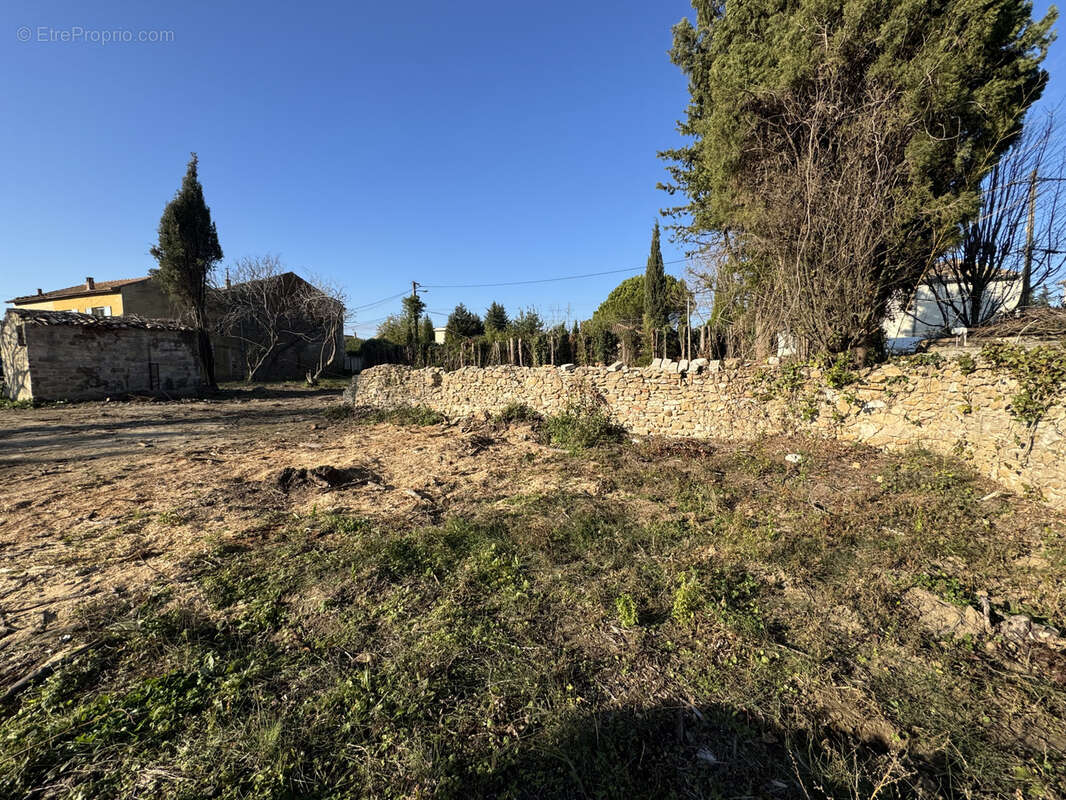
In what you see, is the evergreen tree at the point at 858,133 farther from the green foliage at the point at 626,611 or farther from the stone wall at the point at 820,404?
the green foliage at the point at 626,611

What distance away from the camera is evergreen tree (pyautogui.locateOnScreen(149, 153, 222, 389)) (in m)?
19.8

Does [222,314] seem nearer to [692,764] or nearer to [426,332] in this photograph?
[426,332]

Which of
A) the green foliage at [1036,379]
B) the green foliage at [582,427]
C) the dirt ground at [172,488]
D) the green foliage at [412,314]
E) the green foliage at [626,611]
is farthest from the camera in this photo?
the green foliage at [412,314]

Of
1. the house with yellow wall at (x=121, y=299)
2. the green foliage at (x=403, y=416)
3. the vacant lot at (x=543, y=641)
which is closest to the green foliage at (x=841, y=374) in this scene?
the vacant lot at (x=543, y=641)

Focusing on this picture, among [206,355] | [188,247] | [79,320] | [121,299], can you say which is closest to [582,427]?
[79,320]

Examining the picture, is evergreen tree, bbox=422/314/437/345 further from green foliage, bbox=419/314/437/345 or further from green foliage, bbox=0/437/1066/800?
green foliage, bbox=0/437/1066/800

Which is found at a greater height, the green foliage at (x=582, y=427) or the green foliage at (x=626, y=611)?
the green foliage at (x=582, y=427)

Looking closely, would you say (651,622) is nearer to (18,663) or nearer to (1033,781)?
(1033,781)

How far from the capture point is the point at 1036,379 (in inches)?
180

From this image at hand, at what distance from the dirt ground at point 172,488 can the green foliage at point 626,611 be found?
2.54m

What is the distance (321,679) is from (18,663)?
76.2 inches

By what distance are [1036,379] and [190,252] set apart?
28009 mm

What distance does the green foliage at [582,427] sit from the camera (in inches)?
324

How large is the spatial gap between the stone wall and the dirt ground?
1.80 meters
